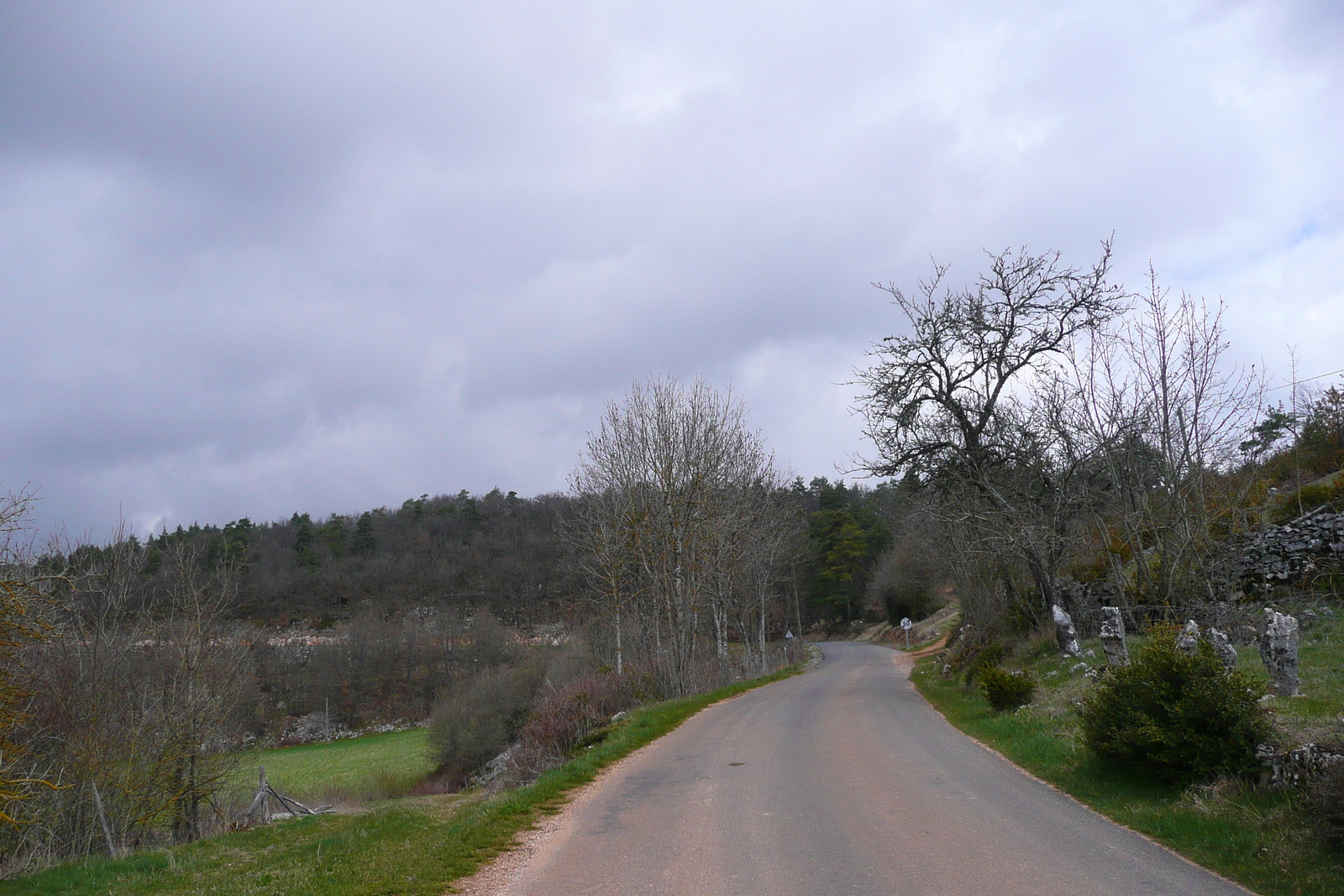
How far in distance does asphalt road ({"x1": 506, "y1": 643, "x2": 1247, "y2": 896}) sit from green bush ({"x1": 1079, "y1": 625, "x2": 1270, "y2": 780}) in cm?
103

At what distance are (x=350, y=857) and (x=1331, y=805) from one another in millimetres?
9496

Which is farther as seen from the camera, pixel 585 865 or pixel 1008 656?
pixel 1008 656

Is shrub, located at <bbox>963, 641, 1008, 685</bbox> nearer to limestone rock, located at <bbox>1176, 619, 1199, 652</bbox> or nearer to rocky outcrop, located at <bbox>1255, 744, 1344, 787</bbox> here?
limestone rock, located at <bbox>1176, 619, 1199, 652</bbox>

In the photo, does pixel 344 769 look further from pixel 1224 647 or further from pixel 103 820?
pixel 1224 647

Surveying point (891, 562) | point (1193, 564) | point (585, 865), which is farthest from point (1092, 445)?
point (891, 562)

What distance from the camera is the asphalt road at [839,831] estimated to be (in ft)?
20.0

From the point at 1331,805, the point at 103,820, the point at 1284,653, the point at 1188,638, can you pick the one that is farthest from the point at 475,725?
the point at 1331,805

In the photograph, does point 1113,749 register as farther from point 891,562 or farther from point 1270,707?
point 891,562

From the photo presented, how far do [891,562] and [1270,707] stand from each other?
58.6 metres

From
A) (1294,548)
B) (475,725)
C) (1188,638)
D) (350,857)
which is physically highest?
(1294,548)

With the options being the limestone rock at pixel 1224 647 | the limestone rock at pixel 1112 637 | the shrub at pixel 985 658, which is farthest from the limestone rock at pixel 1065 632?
the limestone rock at pixel 1224 647

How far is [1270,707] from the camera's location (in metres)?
9.08

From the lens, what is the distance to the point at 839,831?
299 inches

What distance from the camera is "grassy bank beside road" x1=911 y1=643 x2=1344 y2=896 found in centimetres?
585
